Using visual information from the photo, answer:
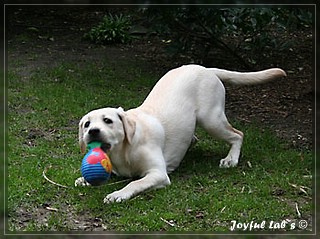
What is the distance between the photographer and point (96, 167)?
455 cm

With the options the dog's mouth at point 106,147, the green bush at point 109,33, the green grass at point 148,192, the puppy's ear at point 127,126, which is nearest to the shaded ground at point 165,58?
the green bush at point 109,33

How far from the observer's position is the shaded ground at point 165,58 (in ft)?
22.6

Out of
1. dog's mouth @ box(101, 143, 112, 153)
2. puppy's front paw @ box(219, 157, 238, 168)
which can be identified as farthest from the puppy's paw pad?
puppy's front paw @ box(219, 157, 238, 168)

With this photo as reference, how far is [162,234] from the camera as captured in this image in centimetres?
415

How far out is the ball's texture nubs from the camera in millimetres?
4551

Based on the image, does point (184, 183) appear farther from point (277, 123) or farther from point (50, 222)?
point (277, 123)

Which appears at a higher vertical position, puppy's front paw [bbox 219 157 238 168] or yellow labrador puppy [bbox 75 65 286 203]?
yellow labrador puppy [bbox 75 65 286 203]

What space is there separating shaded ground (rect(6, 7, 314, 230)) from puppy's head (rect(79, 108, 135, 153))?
6.10 feet

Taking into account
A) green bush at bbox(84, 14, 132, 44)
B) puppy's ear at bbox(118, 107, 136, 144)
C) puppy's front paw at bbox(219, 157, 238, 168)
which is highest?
puppy's ear at bbox(118, 107, 136, 144)

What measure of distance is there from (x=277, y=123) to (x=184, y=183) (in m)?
1.99

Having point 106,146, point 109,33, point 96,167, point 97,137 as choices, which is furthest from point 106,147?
point 109,33

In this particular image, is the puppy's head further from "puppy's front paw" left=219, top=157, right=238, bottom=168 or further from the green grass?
"puppy's front paw" left=219, top=157, right=238, bottom=168

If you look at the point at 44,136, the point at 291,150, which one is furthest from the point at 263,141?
the point at 44,136

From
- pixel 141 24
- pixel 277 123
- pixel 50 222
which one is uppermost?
pixel 50 222
